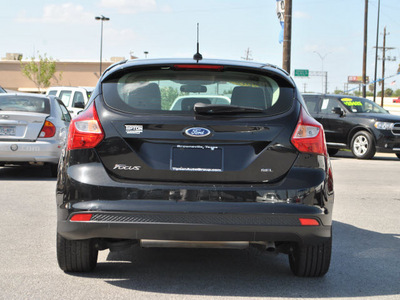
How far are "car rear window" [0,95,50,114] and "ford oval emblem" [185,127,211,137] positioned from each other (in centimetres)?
819

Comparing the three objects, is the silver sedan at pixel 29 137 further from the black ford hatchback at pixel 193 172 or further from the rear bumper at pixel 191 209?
the rear bumper at pixel 191 209

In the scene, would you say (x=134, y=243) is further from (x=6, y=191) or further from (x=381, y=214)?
(x=6, y=191)

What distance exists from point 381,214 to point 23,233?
14.9ft

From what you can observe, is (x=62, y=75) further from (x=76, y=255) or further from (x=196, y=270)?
(x=76, y=255)

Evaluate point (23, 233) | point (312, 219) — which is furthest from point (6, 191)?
point (312, 219)

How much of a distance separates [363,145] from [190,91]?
48.2 ft

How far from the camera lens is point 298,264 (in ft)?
16.7

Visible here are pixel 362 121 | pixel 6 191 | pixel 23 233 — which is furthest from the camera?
pixel 362 121

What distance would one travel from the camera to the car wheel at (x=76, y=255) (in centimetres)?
497

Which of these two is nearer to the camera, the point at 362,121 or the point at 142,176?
the point at 142,176

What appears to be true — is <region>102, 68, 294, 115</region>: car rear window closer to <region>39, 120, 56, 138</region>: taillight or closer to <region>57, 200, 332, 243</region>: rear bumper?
<region>57, 200, 332, 243</region>: rear bumper

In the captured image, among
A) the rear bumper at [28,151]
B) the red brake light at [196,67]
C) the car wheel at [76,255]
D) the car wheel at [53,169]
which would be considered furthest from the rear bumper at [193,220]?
the car wheel at [53,169]

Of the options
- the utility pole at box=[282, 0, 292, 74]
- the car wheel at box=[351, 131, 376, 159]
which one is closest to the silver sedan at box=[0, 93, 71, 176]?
the car wheel at box=[351, 131, 376, 159]

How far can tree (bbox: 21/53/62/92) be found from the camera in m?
87.1
